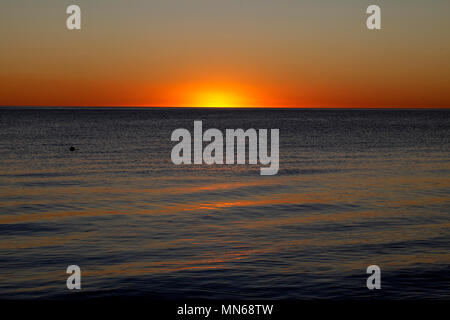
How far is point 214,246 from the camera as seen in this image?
50.8ft

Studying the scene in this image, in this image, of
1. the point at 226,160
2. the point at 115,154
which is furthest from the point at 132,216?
the point at 115,154

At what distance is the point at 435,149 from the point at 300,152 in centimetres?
1316

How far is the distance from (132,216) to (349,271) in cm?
926

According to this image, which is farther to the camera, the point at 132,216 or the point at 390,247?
the point at 132,216

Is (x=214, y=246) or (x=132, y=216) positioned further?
(x=132, y=216)

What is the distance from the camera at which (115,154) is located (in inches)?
1858

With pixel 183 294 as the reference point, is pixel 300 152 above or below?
above

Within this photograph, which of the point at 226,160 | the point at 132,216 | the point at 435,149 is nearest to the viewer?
the point at 132,216
